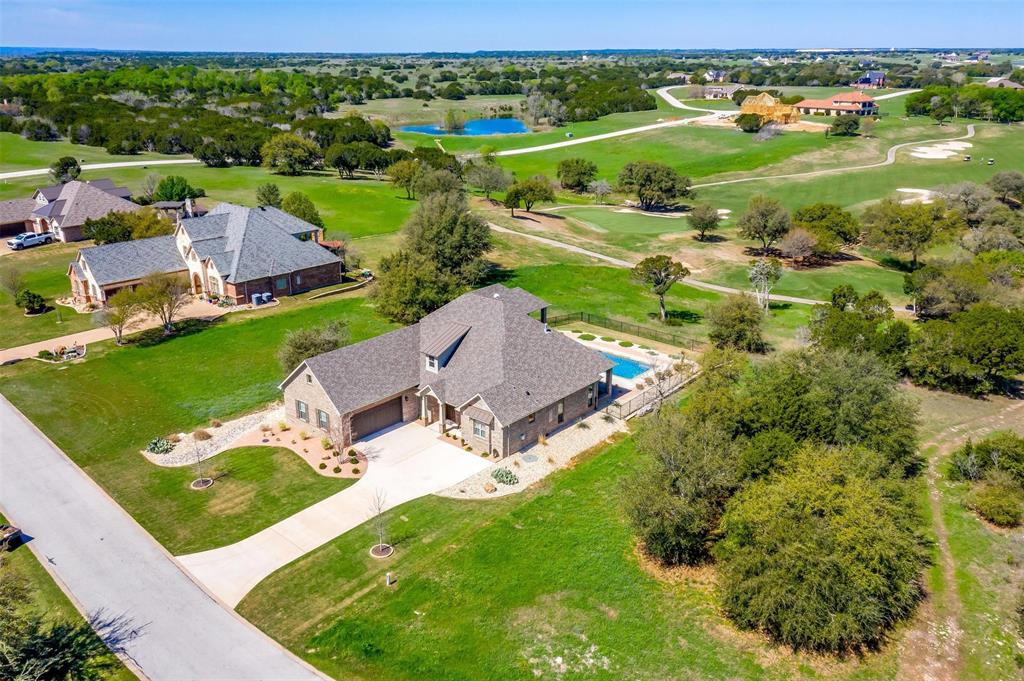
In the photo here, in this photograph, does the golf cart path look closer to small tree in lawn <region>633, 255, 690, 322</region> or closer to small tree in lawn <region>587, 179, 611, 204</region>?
small tree in lawn <region>633, 255, 690, 322</region>

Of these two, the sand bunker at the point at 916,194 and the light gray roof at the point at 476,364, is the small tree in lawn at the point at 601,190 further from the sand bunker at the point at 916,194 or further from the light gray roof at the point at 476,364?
the light gray roof at the point at 476,364

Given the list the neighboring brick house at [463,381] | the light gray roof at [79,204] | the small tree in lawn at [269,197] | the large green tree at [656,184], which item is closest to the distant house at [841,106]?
the large green tree at [656,184]

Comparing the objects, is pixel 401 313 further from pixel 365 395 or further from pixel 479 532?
pixel 479 532

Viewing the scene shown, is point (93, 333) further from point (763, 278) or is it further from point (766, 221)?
point (766, 221)

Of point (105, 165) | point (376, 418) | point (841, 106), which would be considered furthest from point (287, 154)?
point (841, 106)

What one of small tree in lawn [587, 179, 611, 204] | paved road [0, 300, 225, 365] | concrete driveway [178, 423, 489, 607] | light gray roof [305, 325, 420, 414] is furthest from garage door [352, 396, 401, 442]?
small tree in lawn [587, 179, 611, 204]
